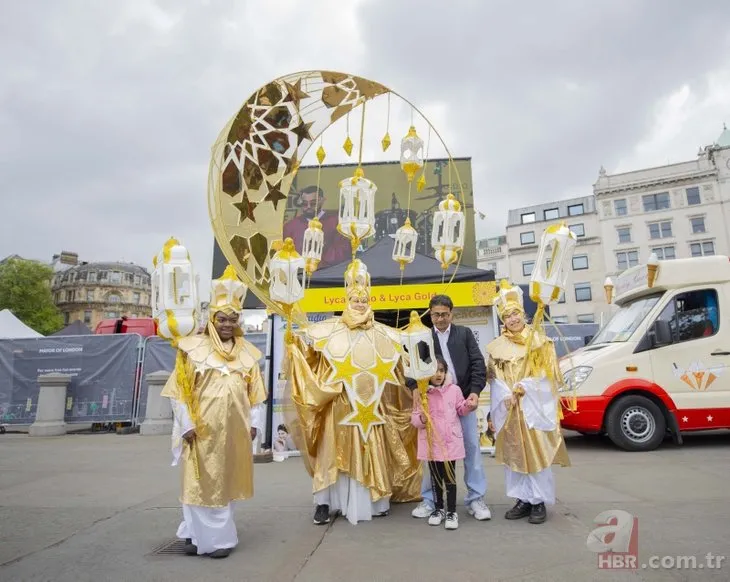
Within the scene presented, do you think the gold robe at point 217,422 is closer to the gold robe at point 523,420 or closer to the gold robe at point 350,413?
the gold robe at point 350,413

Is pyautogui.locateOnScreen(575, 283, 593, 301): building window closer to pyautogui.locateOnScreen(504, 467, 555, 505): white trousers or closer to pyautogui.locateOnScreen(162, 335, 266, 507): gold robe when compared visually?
pyautogui.locateOnScreen(504, 467, 555, 505): white trousers

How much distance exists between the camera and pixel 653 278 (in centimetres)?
720

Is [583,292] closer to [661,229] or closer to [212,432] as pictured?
[661,229]

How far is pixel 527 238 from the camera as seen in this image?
5072 centimetres

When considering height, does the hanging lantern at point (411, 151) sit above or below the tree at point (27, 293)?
below

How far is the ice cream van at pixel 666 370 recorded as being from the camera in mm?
6762

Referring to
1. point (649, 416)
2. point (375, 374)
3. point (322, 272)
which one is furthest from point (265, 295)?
point (649, 416)

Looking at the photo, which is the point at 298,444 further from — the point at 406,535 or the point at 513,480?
the point at 513,480

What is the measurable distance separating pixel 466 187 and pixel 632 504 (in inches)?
838

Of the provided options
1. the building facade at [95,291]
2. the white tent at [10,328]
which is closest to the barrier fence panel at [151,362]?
the white tent at [10,328]

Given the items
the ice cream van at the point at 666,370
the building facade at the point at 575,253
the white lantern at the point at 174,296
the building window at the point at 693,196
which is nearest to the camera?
the white lantern at the point at 174,296

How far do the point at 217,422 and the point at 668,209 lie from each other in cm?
4931

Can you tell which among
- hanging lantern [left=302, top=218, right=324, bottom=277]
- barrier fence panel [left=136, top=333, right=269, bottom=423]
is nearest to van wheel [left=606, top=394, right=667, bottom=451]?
hanging lantern [left=302, top=218, right=324, bottom=277]

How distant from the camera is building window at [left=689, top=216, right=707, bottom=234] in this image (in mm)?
41969
